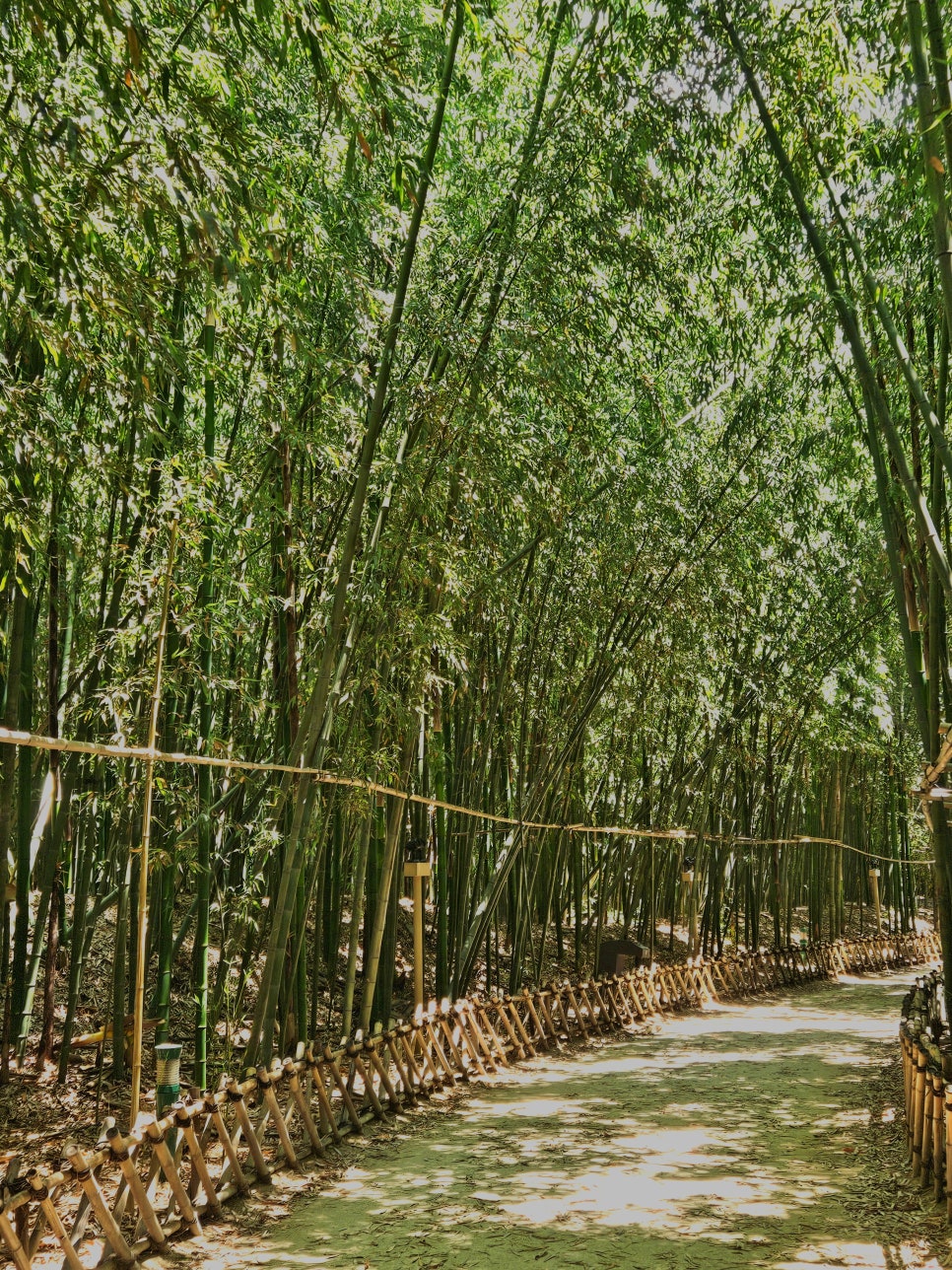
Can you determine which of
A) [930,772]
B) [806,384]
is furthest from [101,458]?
[806,384]

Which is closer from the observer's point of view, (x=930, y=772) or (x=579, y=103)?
(x=930, y=772)

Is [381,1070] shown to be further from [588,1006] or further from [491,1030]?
[588,1006]

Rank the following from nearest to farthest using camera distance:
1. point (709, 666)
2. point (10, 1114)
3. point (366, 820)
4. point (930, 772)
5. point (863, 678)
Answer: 1. point (10, 1114)
2. point (930, 772)
3. point (366, 820)
4. point (709, 666)
5. point (863, 678)

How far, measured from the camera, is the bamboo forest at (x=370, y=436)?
2896 millimetres

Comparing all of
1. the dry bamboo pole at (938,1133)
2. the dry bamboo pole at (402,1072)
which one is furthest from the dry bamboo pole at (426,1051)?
the dry bamboo pole at (938,1133)

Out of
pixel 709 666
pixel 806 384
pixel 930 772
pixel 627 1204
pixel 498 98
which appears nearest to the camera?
pixel 627 1204

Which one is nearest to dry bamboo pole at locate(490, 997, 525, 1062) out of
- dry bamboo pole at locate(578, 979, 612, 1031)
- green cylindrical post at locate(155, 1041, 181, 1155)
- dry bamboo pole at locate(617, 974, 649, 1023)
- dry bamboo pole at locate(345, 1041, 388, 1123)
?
dry bamboo pole at locate(578, 979, 612, 1031)

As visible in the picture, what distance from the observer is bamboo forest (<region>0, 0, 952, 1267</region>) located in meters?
2.90

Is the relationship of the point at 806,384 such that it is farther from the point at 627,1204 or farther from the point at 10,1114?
the point at 10,1114

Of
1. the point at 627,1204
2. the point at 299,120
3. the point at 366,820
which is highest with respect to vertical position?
the point at 299,120

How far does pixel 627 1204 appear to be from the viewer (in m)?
3.62

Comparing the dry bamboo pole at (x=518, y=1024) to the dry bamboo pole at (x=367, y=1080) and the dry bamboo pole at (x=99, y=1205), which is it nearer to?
the dry bamboo pole at (x=367, y=1080)

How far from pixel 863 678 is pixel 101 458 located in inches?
378

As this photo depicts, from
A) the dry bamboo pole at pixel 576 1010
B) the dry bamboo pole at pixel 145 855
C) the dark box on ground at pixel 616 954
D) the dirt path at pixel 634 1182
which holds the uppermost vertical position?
the dry bamboo pole at pixel 145 855
